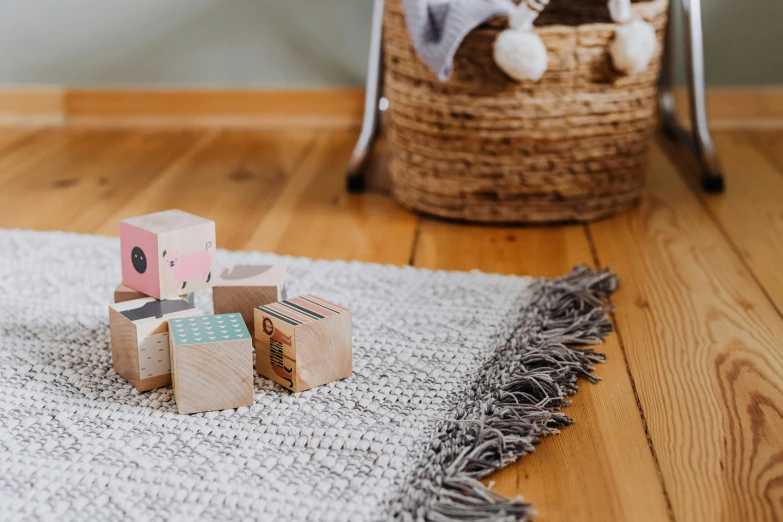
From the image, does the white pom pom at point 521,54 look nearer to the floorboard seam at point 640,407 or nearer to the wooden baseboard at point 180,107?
the floorboard seam at point 640,407

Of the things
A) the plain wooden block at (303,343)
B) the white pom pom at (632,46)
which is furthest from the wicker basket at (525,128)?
the plain wooden block at (303,343)

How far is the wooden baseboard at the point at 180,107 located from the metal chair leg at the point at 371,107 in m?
0.39

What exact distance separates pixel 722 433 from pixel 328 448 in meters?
0.35

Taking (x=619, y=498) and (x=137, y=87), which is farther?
(x=137, y=87)

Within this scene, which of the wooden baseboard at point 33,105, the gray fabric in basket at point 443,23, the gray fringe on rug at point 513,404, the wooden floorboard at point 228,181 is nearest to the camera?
the gray fringe on rug at point 513,404

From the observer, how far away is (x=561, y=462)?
0.74 metres

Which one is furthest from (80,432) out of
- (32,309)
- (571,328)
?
(571,328)

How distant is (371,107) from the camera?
1572 millimetres

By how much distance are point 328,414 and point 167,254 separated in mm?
227

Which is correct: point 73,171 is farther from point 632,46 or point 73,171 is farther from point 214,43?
point 632,46

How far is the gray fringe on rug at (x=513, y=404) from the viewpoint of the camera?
0.67 metres

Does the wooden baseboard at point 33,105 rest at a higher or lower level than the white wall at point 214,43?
lower

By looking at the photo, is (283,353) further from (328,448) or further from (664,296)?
(664,296)

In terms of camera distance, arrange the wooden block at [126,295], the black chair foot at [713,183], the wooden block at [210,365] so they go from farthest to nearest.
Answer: the black chair foot at [713,183] → the wooden block at [126,295] → the wooden block at [210,365]
